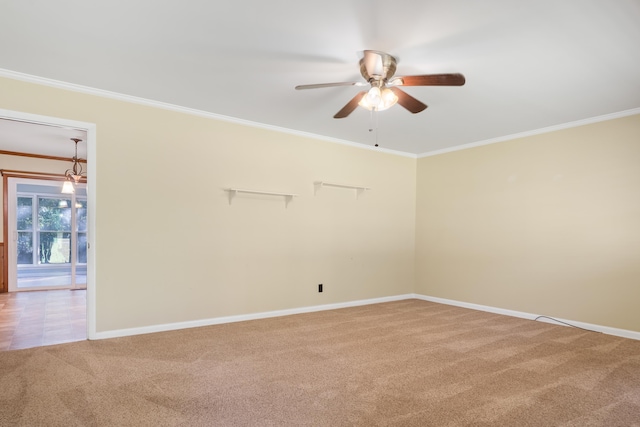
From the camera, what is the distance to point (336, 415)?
2.13m

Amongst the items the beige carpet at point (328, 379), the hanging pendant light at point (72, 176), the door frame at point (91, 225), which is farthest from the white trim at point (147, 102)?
the beige carpet at point (328, 379)

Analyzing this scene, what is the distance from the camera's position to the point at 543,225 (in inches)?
177

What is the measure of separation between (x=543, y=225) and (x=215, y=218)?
411cm

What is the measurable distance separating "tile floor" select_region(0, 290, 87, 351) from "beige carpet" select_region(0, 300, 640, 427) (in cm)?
39

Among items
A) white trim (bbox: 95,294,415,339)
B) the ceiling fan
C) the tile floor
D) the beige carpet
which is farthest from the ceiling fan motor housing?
the tile floor

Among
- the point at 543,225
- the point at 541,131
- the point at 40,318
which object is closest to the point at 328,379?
the point at 543,225

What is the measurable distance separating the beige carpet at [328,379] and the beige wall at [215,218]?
1.73ft

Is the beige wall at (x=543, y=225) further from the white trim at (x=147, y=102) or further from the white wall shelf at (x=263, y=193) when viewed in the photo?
the white wall shelf at (x=263, y=193)

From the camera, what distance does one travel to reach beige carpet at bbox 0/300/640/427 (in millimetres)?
2133

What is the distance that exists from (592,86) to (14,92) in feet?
17.1

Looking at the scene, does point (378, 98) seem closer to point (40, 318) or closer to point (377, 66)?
point (377, 66)

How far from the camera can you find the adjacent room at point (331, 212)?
228cm

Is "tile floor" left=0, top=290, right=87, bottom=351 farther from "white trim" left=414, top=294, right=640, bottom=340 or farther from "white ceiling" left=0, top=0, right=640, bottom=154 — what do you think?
"white trim" left=414, top=294, right=640, bottom=340

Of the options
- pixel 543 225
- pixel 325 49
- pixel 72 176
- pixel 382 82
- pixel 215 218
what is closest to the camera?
pixel 325 49
